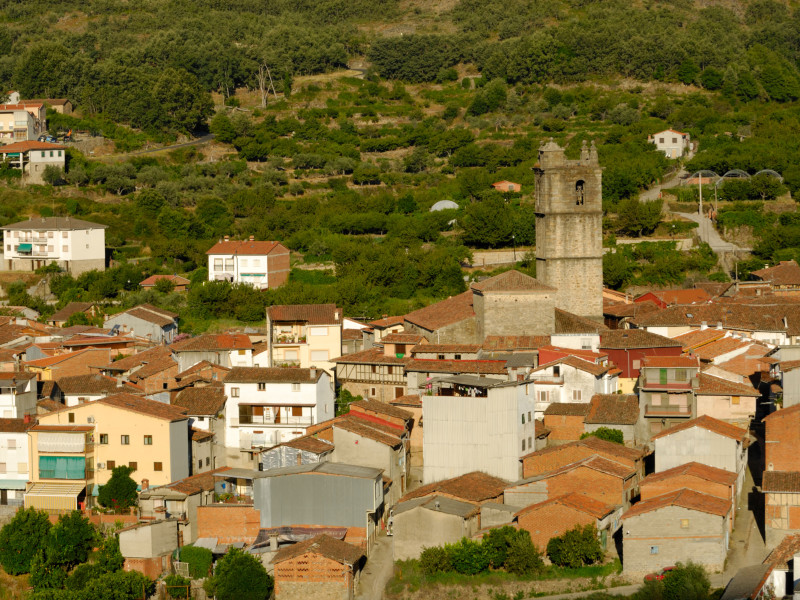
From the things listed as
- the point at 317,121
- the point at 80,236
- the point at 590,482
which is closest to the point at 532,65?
the point at 317,121

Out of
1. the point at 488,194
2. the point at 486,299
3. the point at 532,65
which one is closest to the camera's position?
the point at 486,299

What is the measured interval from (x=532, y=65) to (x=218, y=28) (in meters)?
26.3

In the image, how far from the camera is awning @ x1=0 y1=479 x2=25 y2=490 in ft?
112

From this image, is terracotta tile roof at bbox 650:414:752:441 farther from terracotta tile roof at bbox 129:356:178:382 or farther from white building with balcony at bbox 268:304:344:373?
terracotta tile roof at bbox 129:356:178:382

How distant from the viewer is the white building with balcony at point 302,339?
41.5m

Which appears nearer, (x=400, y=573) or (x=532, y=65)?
(x=400, y=573)

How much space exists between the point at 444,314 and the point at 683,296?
1122 centimetres

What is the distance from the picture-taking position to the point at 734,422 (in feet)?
115

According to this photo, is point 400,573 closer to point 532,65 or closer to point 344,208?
point 344,208

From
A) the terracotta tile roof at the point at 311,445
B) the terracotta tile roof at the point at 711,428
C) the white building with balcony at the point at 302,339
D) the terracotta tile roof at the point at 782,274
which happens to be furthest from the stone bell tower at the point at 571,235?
the terracotta tile roof at the point at 311,445

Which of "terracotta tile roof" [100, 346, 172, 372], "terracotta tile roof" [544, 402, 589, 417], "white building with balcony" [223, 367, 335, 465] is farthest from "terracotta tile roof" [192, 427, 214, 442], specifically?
"terracotta tile roof" [544, 402, 589, 417]

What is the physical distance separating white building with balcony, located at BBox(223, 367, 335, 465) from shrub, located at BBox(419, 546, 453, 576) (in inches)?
305

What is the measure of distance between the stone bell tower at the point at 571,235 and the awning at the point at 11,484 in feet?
60.8

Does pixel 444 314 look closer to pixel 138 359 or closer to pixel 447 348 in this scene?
pixel 447 348
